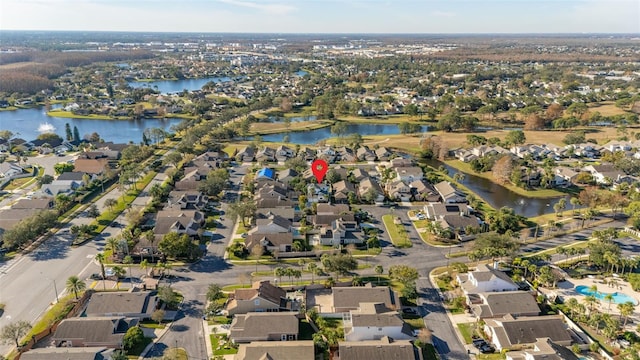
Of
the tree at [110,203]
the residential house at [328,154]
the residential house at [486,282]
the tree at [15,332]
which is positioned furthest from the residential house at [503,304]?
the residential house at [328,154]

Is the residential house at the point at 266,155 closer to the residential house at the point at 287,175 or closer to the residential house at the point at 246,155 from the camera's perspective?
the residential house at the point at 246,155

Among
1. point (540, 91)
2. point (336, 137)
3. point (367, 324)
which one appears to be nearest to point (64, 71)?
point (336, 137)

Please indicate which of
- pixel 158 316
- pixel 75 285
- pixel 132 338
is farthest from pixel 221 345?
pixel 75 285

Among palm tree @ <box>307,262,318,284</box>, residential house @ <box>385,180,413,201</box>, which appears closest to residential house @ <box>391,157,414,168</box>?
residential house @ <box>385,180,413,201</box>

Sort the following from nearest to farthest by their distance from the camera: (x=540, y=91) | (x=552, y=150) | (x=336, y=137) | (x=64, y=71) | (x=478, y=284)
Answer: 1. (x=478, y=284)
2. (x=552, y=150)
3. (x=336, y=137)
4. (x=540, y=91)
5. (x=64, y=71)

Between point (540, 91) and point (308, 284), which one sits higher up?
point (540, 91)

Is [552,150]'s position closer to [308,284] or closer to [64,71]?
[308,284]

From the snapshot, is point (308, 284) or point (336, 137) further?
point (336, 137)

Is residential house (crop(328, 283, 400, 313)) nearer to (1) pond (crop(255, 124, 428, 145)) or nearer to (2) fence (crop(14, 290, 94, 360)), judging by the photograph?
(2) fence (crop(14, 290, 94, 360))

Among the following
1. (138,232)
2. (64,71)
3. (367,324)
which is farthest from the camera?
(64,71)
